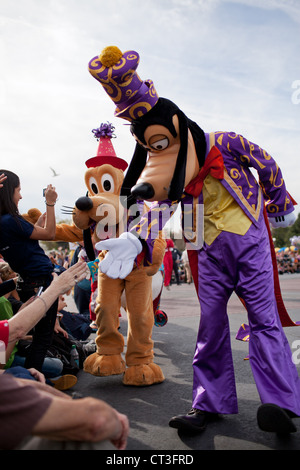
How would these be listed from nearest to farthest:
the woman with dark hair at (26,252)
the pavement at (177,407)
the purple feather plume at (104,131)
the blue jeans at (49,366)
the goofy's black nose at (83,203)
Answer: the pavement at (177,407) < the woman with dark hair at (26,252) < the blue jeans at (49,366) < the goofy's black nose at (83,203) < the purple feather plume at (104,131)

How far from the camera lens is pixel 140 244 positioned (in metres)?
2.33

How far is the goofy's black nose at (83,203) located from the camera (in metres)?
3.62

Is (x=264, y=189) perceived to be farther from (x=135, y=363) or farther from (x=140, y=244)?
(x=135, y=363)

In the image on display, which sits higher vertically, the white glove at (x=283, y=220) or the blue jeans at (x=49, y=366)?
the white glove at (x=283, y=220)

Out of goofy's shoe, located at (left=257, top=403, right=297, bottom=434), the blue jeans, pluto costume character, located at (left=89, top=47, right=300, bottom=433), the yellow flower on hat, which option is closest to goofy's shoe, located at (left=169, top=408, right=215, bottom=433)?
pluto costume character, located at (left=89, top=47, right=300, bottom=433)

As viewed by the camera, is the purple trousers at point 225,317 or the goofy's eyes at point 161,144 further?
the goofy's eyes at point 161,144

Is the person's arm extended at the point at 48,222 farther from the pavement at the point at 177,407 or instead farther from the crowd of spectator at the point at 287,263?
the crowd of spectator at the point at 287,263

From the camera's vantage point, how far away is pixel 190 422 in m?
2.26

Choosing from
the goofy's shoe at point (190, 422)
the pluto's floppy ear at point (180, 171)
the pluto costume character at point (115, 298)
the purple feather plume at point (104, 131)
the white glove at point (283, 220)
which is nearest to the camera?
the goofy's shoe at point (190, 422)

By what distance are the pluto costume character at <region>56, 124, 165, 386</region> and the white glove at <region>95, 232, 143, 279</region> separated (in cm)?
89

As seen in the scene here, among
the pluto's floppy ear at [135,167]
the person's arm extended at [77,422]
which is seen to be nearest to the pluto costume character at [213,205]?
the pluto's floppy ear at [135,167]

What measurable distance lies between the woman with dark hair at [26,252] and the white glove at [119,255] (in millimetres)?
955

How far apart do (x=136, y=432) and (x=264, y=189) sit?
1548 millimetres
